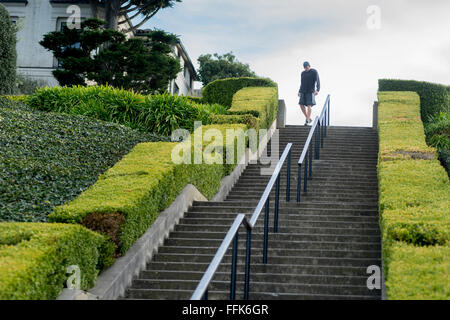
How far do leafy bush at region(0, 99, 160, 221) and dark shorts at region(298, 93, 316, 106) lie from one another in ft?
17.3

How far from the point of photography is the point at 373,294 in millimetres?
6695

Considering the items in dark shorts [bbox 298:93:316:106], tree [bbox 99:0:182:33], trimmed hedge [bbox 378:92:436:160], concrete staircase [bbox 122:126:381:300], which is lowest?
concrete staircase [bbox 122:126:381:300]

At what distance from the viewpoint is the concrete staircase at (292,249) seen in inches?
271

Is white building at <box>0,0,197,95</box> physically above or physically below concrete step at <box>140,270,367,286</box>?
above

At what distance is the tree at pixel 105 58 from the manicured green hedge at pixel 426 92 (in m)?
8.49

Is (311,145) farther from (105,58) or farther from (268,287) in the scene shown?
(105,58)

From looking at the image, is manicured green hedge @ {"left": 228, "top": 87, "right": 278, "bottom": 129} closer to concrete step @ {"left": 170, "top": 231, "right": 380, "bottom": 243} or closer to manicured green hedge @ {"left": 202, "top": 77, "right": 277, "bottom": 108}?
manicured green hedge @ {"left": 202, "top": 77, "right": 277, "bottom": 108}

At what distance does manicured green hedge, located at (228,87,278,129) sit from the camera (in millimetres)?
14969

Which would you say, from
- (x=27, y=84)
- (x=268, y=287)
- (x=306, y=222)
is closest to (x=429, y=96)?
(x=306, y=222)

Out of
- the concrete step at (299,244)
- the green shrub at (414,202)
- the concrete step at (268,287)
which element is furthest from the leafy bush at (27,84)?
the concrete step at (268,287)

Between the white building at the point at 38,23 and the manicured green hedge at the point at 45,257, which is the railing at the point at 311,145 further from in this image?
the white building at the point at 38,23

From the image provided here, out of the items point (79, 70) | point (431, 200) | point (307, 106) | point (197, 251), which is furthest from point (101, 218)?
point (79, 70)

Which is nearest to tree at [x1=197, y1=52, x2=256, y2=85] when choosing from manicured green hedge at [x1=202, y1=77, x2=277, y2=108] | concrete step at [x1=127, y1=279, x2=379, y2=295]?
manicured green hedge at [x1=202, y1=77, x2=277, y2=108]

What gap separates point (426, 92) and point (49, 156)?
467 inches
